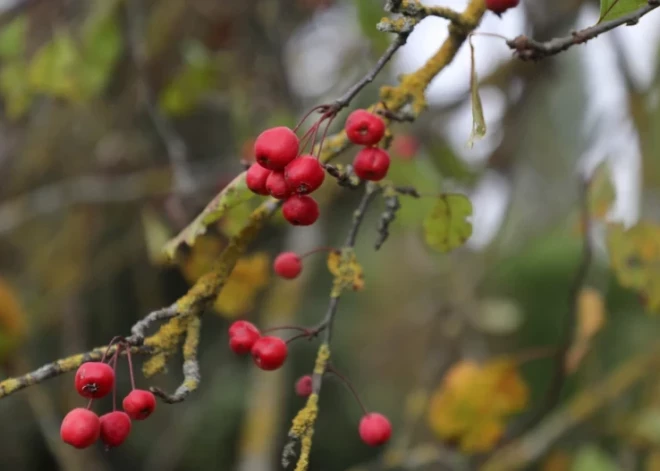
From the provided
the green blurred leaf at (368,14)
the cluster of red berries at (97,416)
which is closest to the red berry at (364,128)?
the cluster of red berries at (97,416)

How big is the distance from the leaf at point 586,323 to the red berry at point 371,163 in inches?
30.6

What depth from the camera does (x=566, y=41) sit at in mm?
464

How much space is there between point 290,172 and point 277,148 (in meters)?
0.02

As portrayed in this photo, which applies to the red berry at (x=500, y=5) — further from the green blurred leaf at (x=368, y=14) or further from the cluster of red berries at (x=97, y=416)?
the green blurred leaf at (x=368, y=14)

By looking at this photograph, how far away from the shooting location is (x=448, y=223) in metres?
0.63

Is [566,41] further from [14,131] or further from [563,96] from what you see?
[14,131]

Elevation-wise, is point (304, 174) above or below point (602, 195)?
above

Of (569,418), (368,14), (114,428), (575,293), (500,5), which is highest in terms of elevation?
(368,14)

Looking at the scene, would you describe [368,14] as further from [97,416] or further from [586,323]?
[97,416]

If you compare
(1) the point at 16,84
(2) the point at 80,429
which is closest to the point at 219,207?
(2) the point at 80,429

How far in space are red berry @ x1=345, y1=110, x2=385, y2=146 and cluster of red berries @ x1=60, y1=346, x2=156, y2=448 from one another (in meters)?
0.21

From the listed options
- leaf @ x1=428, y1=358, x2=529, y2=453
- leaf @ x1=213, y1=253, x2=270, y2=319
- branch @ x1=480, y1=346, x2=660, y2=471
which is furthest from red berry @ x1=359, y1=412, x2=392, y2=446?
branch @ x1=480, y1=346, x2=660, y2=471

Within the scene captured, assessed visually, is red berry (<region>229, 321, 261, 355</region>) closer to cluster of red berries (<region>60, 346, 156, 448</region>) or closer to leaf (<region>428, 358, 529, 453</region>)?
cluster of red berries (<region>60, 346, 156, 448</region>)

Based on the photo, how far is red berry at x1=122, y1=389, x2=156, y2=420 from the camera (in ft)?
1.47
